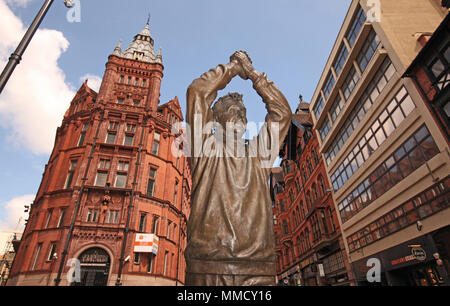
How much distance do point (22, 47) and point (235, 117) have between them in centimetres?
505

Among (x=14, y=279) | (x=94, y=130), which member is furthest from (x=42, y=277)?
(x=94, y=130)

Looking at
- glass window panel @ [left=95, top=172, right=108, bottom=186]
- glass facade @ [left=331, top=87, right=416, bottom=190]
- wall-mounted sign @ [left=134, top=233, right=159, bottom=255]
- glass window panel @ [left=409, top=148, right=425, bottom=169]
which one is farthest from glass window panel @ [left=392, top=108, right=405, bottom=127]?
glass window panel @ [left=95, top=172, right=108, bottom=186]

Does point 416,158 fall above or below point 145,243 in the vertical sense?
above

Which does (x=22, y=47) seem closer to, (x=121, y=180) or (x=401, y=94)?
(x=401, y=94)

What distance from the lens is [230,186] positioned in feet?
7.48

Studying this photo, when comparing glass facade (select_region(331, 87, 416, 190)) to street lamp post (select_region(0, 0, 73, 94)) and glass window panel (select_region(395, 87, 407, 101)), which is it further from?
street lamp post (select_region(0, 0, 73, 94))

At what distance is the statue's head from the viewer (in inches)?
106

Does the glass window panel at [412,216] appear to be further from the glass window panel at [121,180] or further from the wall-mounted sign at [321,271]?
the glass window panel at [121,180]

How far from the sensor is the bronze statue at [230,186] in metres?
1.90

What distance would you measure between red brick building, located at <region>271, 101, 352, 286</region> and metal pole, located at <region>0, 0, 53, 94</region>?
2074cm

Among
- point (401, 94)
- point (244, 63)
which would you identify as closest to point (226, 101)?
point (244, 63)

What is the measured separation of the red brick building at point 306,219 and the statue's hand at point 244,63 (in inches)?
766
